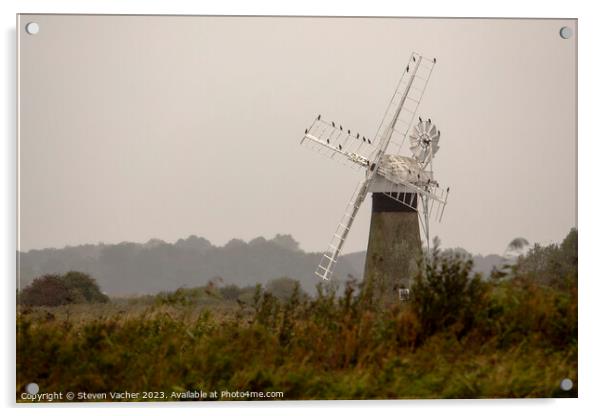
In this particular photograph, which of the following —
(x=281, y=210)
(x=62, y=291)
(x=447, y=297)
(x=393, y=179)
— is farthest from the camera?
(x=393, y=179)

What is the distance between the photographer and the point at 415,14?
12094 millimetres

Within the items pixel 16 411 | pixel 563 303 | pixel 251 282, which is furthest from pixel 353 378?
pixel 16 411

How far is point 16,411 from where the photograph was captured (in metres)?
11.5

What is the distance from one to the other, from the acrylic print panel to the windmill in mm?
53

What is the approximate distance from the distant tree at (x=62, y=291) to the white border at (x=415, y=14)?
276 mm

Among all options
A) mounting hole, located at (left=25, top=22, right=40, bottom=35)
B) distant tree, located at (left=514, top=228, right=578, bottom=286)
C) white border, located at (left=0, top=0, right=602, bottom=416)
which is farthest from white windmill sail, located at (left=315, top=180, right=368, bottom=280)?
mounting hole, located at (left=25, top=22, right=40, bottom=35)

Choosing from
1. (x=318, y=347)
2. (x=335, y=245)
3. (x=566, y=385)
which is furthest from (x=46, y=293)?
(x=566, y=385)

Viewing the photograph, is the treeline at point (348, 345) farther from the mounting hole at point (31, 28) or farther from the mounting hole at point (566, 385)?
the mounting hole at point (31, 28)

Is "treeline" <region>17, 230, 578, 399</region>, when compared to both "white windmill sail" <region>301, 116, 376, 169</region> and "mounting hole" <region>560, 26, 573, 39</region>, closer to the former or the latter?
"white windmill sail" <region>301, 116, 376, 169</region>

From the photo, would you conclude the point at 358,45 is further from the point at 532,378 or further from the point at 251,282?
the point at 532,378

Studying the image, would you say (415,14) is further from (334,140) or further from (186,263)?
(186,263)

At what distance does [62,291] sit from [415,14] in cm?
592

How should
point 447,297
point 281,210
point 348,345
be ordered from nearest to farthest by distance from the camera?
point 348,345
point 447,297
point 281,210

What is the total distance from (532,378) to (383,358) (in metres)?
1.95
